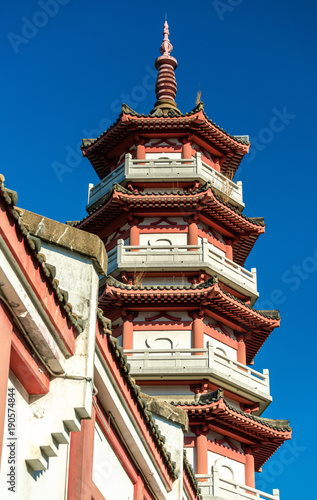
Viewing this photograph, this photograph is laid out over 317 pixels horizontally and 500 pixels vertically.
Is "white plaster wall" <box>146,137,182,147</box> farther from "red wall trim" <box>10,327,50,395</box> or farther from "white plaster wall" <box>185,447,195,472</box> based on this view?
"red wall trim" <box>10,327,50,395</box>

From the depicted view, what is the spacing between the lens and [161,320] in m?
30.5

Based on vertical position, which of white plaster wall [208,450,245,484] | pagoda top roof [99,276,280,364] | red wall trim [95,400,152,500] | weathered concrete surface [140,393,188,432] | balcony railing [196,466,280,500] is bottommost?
red wall trim [95,400,152,500]

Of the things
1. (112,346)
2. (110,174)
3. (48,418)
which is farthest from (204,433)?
(48,418)

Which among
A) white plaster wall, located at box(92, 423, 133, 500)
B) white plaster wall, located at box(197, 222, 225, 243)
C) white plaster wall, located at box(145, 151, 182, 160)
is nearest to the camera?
white plaster wall, located at box(92, 423, 133, 500)

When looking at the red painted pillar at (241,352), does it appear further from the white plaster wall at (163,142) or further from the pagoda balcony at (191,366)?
the white plaster wall at (163,142)

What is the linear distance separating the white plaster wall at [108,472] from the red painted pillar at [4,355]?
3.62 metres

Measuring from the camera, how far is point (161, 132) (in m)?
34.4

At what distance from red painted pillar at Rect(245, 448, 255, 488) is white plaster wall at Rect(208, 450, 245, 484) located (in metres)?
0.13

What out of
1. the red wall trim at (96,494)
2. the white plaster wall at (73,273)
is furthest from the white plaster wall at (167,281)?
the white plaster wall at (73,273)

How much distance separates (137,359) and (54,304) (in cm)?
1948

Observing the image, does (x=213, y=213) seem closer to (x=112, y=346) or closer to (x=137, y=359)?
(x=137, y=359)

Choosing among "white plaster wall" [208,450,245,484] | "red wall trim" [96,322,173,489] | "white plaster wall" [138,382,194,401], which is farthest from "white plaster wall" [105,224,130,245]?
"red wall trim" [96,322,173,489]

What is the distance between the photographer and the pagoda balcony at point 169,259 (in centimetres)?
3078

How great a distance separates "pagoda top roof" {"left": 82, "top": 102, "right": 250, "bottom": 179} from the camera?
34000mm
